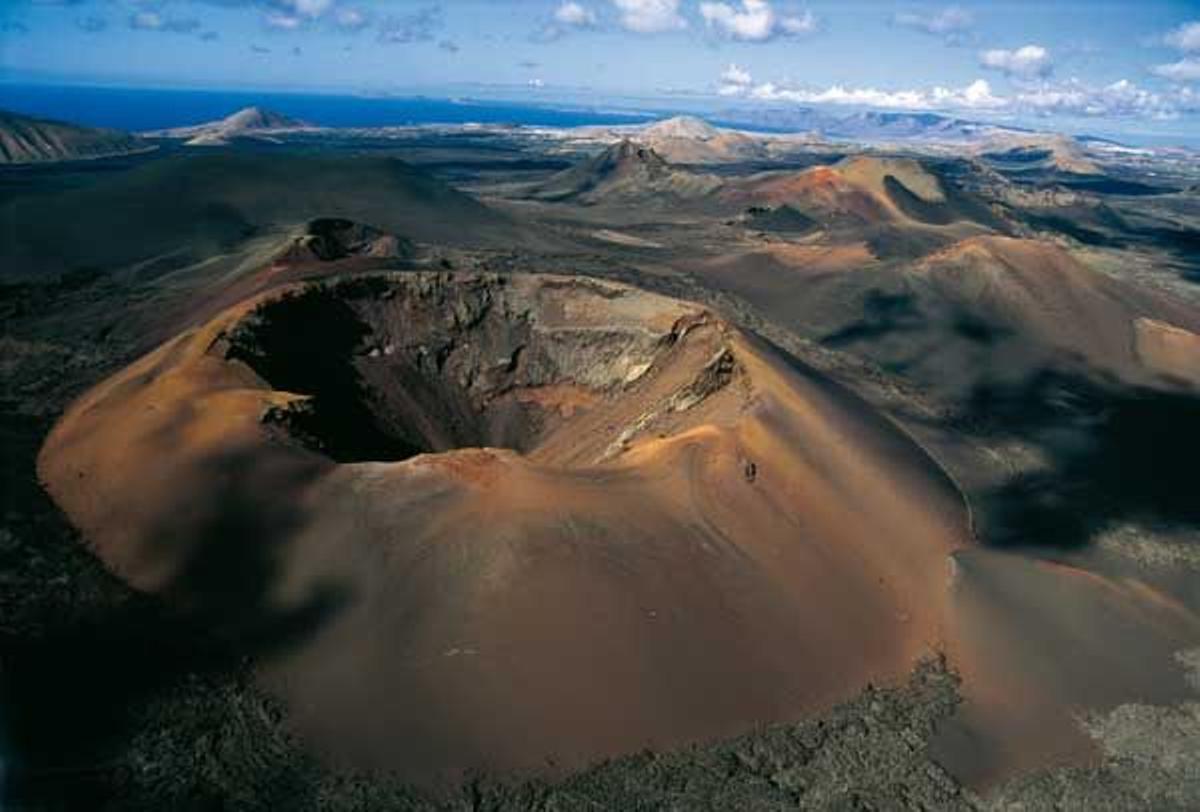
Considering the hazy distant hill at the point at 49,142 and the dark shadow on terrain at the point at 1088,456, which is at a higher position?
the hazy distant hill at the point at 49,142

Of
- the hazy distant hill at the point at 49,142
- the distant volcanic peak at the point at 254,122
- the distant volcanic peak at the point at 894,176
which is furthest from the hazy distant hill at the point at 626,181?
the distant volcanic peak at the point at 254,122

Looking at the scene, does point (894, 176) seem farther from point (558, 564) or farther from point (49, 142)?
point (49, 142)

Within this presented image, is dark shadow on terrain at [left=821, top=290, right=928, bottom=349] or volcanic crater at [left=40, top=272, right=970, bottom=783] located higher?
volcanic crater at [left=40, top=272, right=970, bottom=783]

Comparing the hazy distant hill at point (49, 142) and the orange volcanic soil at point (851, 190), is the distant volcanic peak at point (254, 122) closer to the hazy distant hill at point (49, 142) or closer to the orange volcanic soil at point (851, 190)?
the hazy distant hill at point (49, 142)

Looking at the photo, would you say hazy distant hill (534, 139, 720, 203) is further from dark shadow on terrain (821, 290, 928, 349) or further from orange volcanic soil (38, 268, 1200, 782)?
orange volcanic soil (38, 268, 1200, 782)

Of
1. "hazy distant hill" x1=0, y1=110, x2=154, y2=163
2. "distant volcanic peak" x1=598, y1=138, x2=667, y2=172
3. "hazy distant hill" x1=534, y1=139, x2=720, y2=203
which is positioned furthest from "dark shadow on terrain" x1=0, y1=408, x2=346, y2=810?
"hazy distant hill" x1=0, y1=110, x2=154, y2=163

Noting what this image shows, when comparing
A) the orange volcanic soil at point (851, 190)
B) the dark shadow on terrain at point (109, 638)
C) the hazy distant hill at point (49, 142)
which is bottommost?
the orange volcanic soil at point (851, 190)
